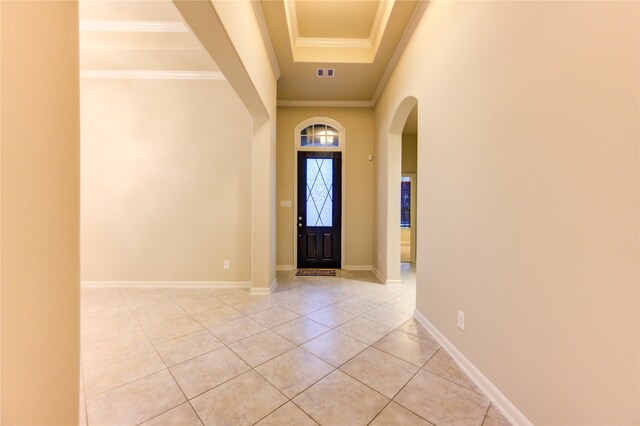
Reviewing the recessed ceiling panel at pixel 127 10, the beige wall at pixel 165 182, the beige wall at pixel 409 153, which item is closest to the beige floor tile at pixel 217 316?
the beige wall at pixel 165 182

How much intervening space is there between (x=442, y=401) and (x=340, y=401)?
64cm

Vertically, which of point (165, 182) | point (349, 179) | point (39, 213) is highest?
point (349, 179)

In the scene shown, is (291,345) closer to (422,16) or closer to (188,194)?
(188,194)

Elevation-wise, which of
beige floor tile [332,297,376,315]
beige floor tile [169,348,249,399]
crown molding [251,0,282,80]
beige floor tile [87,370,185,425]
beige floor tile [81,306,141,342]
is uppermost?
crown molding [251,0,282,80]

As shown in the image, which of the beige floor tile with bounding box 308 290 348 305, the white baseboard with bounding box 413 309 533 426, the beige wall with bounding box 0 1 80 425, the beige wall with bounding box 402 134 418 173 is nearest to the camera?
the beige wall with bounding box 0 1 80 425

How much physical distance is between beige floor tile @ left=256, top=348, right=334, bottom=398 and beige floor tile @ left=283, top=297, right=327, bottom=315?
2.87 ft

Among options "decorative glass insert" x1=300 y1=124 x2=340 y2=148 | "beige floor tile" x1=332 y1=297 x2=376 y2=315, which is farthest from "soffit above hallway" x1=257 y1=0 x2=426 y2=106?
"beige floor tile" x1=332 y1=297 x2=376 y2=315

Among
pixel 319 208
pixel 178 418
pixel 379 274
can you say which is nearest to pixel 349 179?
pixel 319 208

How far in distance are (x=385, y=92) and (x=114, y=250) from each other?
4.99 m

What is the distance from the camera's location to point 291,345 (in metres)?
2.19

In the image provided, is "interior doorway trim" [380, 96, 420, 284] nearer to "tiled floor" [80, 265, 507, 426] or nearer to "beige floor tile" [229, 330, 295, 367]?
"tiled floor" [80, 265, 507, 426]

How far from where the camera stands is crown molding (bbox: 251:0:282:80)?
2.54 metres

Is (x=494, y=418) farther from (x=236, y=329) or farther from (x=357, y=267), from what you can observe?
(x=357, y=267)

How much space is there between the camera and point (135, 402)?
5.09 ft
